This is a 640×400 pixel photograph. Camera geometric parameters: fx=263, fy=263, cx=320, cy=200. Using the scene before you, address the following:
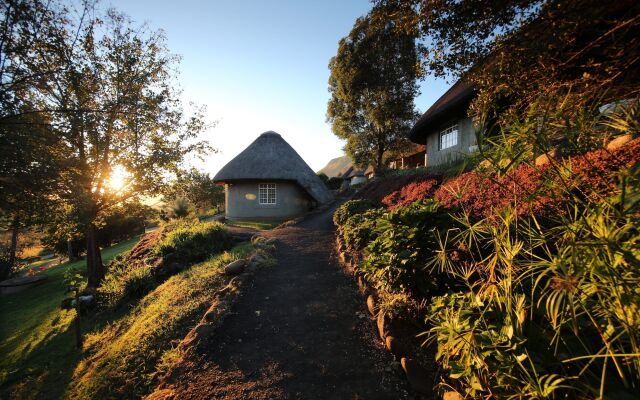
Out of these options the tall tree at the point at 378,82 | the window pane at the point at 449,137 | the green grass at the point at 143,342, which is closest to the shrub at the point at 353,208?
the green grass at the point at 143,342

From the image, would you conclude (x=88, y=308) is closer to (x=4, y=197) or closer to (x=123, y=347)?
(x=4, y=197)

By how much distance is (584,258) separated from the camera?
1686 mm

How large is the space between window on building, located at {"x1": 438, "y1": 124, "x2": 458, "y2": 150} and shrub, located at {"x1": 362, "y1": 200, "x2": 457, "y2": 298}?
→ 36.2 ft

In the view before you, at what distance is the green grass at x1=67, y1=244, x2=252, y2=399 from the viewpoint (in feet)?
12.3

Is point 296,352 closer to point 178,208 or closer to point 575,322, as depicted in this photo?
point 575,322

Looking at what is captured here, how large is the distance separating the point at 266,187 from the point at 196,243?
982cm

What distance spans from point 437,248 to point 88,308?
10.4 meters

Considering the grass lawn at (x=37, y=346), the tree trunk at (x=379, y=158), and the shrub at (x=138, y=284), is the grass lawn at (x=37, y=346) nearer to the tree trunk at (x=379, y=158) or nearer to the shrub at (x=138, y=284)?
the shrub at (x=138, y=284)

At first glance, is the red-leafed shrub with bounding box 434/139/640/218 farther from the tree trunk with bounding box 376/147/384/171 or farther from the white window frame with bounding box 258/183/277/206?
the tree trunk with bounding box 376/147/384/171

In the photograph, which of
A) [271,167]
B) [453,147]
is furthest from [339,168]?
[453,147]

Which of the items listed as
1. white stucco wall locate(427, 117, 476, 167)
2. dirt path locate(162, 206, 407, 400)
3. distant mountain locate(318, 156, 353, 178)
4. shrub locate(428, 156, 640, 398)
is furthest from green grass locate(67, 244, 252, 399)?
distant mountain locate(318, 156, 353, 178)

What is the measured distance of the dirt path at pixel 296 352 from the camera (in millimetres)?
2967

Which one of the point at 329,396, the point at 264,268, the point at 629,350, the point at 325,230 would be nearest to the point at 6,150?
the point at 264,268

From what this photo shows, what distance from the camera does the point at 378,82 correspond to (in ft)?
71.8
